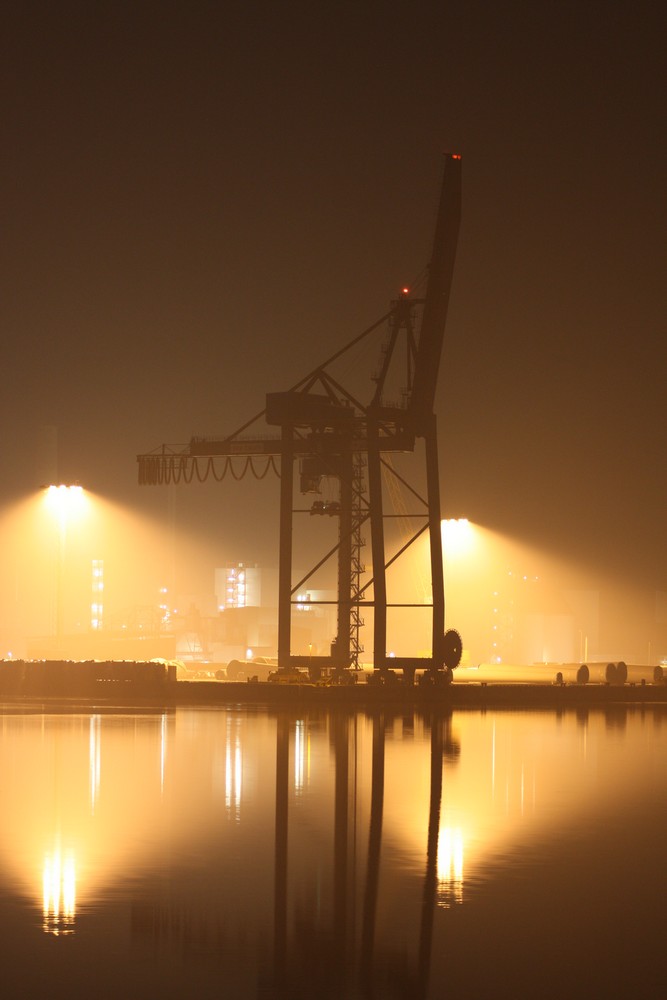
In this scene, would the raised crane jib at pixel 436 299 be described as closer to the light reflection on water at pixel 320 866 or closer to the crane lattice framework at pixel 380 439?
the crane lattice framework at pixel 380 439

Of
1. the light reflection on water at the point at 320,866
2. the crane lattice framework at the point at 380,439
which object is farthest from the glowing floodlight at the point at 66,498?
the light reflection on water at the point at 320,866

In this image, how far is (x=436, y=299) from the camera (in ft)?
214

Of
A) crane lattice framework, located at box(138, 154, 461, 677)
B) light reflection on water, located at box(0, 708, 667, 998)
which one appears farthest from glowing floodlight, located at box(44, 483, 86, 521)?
light reflection on water, located at box(0, 708, 667, 998)

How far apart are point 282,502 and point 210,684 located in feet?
36.3

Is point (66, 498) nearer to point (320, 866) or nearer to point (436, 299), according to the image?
point (436, 299)

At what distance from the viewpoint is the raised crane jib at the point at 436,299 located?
63.5 metres

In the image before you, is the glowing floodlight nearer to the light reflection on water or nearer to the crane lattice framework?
the crane lattice framework

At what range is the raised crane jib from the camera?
208 feet

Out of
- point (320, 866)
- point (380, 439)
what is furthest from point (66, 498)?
point (320, 866)

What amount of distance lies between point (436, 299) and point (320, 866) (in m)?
48.3

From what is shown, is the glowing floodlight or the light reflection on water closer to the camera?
the light reflection on water

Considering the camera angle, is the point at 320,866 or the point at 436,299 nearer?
the point at 320,866

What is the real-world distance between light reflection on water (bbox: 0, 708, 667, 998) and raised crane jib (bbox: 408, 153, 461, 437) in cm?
A: 3185

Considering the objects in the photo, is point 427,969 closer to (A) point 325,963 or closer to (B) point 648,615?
(A) point 325,963
